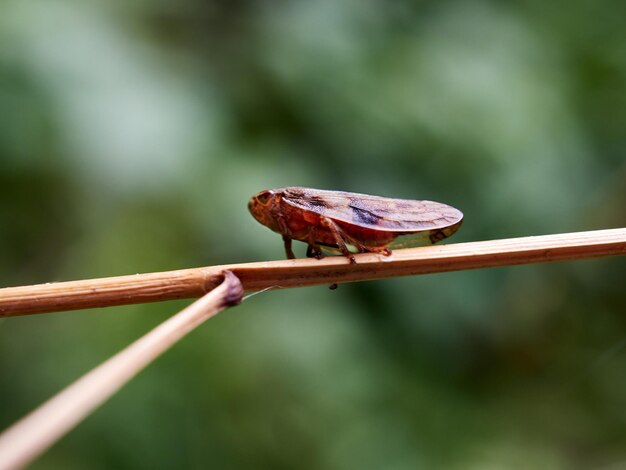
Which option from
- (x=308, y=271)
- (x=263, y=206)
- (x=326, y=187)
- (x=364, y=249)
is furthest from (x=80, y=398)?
(x=326, y=187)

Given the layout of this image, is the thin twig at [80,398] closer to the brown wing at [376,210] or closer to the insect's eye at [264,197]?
the brown wing at [376,210]

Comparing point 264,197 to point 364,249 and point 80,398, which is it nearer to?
point 364,249

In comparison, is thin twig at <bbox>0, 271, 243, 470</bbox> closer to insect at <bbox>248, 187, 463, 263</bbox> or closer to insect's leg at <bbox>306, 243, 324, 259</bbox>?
insect at <bbox>248, 187, 463, 263</bbox>

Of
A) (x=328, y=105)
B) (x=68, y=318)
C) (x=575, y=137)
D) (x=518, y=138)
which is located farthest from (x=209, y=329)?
(x=575, y=137)

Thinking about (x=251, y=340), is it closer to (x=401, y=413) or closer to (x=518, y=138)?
(x=401, y=413)

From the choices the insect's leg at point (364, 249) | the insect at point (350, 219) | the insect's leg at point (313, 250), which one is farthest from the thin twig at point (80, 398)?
the insect's leg at point (313, 250)

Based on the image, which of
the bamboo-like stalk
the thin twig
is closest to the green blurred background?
the bamboo-like stalk
